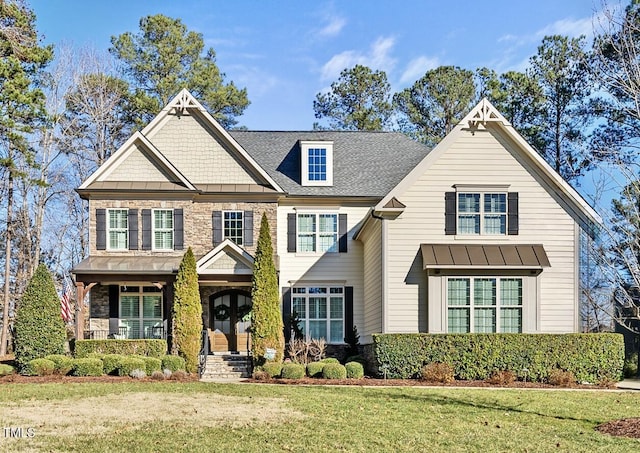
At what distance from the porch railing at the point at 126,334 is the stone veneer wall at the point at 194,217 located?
2396 mm

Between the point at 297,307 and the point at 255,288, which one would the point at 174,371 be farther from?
the point at 297,307

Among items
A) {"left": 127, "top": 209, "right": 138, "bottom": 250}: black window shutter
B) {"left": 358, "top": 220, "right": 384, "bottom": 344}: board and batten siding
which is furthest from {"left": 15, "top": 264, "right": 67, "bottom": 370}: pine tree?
{"left": 358, "top": 220, "right": 384, "bottom": 344}: board and batten siding

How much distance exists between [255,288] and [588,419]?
35.0 ft

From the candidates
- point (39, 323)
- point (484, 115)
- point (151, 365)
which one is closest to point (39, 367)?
point (39, 323)

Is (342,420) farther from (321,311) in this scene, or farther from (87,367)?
(321,311)

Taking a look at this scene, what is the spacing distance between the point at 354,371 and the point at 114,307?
868cm

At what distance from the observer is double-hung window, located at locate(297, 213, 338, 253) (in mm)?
24281

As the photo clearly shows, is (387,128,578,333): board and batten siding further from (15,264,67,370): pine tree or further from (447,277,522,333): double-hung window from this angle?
(15,264,67,370): pine tree

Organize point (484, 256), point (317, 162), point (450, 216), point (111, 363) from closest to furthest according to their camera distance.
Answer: point (111, 363) < point (484, 256) < point (450, 216) < point (317, 162)

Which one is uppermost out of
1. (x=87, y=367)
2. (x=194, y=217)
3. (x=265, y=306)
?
(x=194, y=217)

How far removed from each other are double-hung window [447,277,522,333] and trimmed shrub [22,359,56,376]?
10229 mm

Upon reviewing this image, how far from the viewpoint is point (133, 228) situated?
23.2 m

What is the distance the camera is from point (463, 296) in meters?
19.2

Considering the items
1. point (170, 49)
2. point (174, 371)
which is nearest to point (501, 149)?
point (174, 371)
